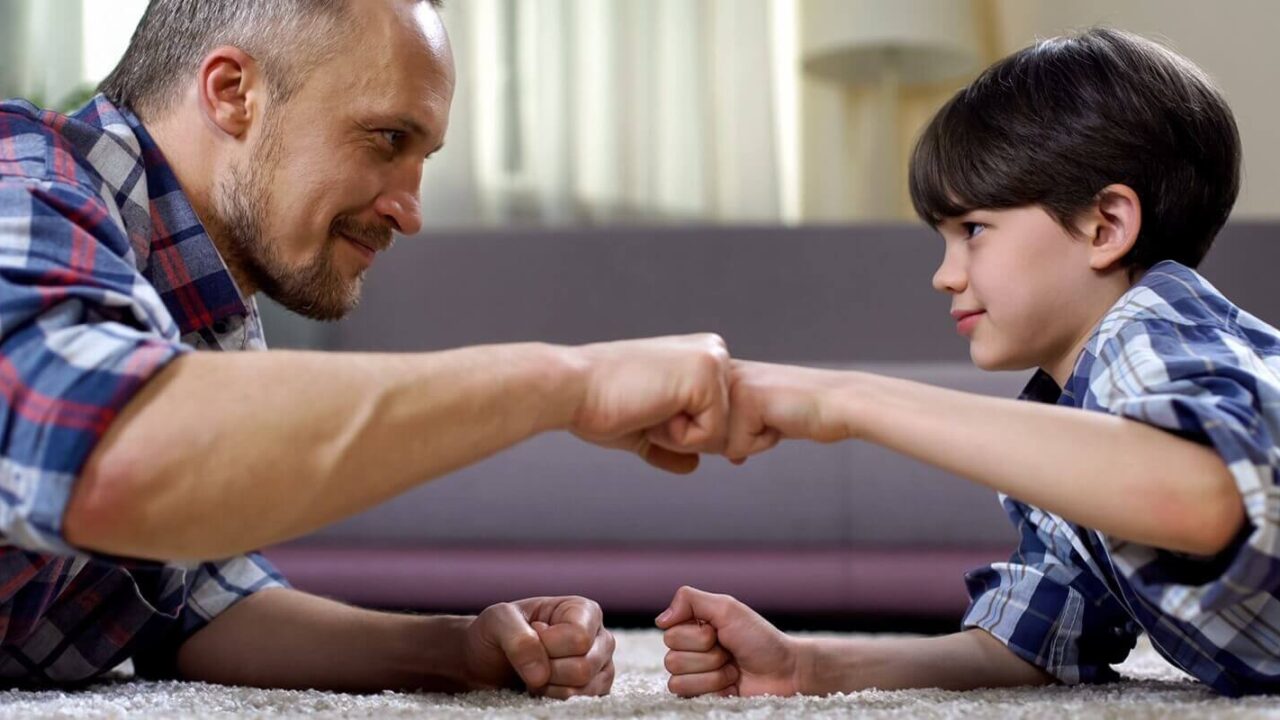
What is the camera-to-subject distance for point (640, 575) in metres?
1.86

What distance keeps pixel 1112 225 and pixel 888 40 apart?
2.00 metres

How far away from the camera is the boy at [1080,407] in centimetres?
79

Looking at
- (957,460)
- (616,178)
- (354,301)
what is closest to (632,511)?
(354,301)

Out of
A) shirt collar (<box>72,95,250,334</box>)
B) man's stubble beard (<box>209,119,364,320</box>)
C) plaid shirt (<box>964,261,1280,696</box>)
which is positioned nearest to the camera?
plaid shirt (<box>964,261,1280,696</box>)

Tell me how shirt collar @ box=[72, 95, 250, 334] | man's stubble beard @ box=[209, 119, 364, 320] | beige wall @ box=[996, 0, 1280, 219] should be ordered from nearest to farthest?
1. shirt collar @ box=[72, 95, 250, 334]
2. man's stubble beard @ box=[209, 119, 364, 320]
3. beige wall @ box=[996, 0, 1280, 219]

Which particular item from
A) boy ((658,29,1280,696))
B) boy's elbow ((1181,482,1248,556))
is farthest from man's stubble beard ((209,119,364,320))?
boy's elbow ((1181,482,1248,556))

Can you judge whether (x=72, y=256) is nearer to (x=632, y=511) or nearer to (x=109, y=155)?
(x=109, y=155)

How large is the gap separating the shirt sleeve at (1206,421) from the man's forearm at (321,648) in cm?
56

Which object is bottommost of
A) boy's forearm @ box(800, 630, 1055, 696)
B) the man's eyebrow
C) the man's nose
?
boy's forearm @ box(800, 630, 1055, 696)

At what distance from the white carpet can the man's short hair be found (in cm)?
52

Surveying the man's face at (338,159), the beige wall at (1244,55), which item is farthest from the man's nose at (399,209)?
the beige wall at (1244,55)

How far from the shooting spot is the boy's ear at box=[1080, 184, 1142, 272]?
3.53 feet

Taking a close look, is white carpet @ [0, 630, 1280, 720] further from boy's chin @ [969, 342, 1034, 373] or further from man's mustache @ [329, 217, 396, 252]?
man's mustache @ [329, 217, 396, 252]

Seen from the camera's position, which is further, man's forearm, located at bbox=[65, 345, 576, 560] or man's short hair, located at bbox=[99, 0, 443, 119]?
man's short hair, located at bbox=[99, 0, 443, 119]
